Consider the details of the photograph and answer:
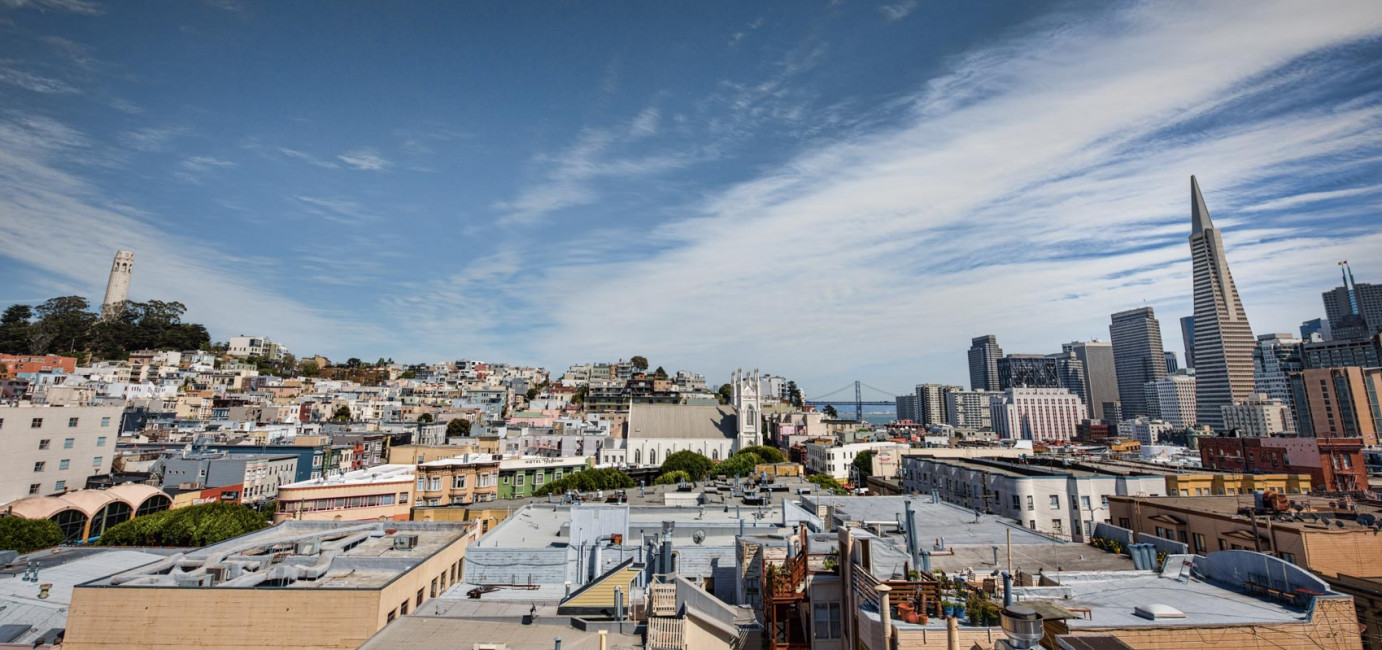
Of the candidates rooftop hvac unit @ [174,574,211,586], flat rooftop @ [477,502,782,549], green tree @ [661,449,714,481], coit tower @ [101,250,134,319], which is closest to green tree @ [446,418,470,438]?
green tree @ [661,449,714,481]

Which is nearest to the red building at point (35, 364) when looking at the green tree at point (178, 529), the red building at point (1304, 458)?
the green tree at point (178, 529)

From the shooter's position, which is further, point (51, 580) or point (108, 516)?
point (108, 516)

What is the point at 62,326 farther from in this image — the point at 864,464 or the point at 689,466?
the point at 864,464

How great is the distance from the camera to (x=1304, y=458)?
57688 mm

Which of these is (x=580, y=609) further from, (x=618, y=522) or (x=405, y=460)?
(x=405, y=460)

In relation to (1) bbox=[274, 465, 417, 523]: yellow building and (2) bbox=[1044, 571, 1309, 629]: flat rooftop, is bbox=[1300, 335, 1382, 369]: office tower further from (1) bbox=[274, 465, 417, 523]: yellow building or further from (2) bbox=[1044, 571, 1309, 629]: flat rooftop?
(1) bbox=[274, 465, 417, 523]: yellow building

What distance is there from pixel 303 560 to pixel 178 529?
2142 centimetres

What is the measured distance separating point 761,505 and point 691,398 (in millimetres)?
104788

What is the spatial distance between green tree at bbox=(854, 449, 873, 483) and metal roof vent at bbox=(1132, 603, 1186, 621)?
69235 mm

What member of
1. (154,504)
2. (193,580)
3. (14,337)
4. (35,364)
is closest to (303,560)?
(193,580)

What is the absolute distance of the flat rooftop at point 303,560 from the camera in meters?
16.8

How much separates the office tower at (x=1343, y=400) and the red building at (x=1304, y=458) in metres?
90.7

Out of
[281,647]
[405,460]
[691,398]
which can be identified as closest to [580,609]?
[281,647]

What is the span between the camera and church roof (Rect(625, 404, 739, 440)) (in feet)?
349
